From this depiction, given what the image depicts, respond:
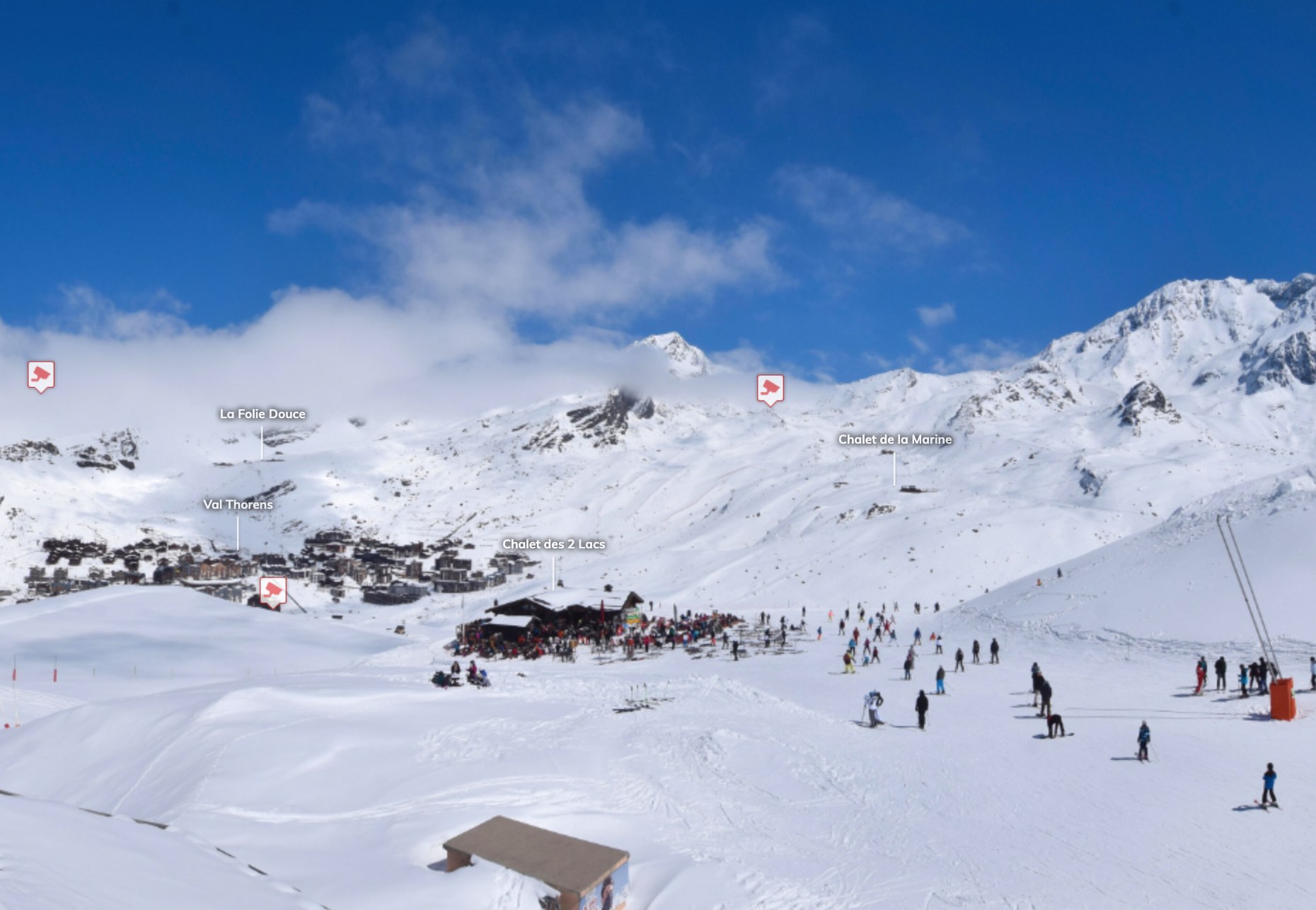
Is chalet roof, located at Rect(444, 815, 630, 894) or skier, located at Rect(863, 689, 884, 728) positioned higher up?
chalet roof, located at Rect(444, 815, 630, 894)

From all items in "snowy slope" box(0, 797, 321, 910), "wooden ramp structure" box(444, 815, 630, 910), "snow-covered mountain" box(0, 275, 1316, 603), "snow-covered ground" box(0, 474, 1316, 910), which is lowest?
"snow-covered ground" box(0, 474, 1316, 910)

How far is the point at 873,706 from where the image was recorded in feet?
72.4

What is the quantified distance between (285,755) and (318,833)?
138 inches

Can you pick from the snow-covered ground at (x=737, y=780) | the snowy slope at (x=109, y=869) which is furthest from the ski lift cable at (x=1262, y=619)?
the snowy slope at (x=109, y=869)

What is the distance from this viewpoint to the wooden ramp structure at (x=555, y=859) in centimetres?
971

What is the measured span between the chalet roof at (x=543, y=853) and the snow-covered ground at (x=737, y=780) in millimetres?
266

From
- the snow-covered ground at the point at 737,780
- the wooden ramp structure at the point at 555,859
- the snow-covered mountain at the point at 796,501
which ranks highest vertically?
the snow-covered mountain at the point at 796,501

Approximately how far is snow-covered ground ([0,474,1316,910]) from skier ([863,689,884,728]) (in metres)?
0.54

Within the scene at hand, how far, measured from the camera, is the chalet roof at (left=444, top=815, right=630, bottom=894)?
981 centimetres

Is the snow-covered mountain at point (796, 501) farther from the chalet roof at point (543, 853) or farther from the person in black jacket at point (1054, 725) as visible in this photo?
the chalet roof at point (543, 853)

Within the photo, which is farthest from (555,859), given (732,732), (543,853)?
(732,732)

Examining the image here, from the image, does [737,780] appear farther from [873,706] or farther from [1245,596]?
[1245,596]

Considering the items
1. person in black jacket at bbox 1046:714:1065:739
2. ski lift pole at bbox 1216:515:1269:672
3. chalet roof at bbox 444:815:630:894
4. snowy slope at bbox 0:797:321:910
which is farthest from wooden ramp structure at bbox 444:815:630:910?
ski lift pole at bbox 1216:515:1269:672

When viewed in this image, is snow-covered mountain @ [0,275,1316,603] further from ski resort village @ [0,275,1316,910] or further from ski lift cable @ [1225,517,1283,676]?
ski lift cable @ [1225,517,1283,676]
